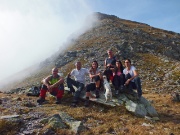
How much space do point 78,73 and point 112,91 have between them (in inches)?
124

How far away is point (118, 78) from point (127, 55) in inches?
2656

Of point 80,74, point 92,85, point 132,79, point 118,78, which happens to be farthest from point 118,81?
point 80,74

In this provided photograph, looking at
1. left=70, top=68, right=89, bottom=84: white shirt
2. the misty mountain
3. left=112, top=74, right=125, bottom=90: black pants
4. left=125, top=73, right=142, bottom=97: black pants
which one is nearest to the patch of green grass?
left=70, top=68, right=89, bottom=84: white shirt

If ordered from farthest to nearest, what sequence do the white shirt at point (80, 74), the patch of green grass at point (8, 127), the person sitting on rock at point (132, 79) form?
1. the white shirt at point (80, 74)
2. the person sitting on rock at point (132, 79)
3. the patch of green grass at point (8, 127)

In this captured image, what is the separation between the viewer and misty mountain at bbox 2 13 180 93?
73.2 meters

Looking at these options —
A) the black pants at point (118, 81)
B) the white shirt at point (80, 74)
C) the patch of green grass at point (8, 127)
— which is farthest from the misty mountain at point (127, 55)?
the patch of green grass at point (8, 127)

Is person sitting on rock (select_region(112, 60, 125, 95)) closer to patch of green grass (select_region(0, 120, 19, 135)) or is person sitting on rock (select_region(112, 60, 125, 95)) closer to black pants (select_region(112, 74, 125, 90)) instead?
black pants (select_region(112, 74, 125, 90))

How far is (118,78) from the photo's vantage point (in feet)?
71.3

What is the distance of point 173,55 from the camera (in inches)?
3996

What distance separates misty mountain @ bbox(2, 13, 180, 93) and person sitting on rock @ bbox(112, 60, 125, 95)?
128 feet

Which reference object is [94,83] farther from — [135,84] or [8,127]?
[8,127]

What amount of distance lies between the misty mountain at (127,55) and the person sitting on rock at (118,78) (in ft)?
128

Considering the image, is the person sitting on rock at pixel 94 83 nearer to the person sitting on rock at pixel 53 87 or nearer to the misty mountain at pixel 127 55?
the person sitting on rock at pixel 53 87

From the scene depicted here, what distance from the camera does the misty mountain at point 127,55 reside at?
73.2 meters
